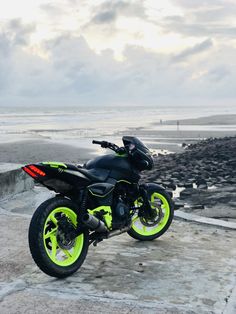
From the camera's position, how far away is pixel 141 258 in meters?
5.56

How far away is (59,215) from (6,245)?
144cm

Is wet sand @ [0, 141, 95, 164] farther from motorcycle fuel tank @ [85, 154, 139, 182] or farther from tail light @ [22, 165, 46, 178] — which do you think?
tail light @ [22, 165, 46, 178]

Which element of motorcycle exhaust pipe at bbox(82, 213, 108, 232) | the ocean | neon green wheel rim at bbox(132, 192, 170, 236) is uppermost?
the ocean

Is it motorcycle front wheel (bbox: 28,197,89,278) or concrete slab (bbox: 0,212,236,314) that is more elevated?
motorcycle front wheel (bbox: 28,197,89,278)

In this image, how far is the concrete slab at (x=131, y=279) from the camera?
4.13 meters

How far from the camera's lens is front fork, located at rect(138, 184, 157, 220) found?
6117 mm

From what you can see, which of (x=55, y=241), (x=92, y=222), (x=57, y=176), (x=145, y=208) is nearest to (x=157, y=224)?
(x=145, y=208)

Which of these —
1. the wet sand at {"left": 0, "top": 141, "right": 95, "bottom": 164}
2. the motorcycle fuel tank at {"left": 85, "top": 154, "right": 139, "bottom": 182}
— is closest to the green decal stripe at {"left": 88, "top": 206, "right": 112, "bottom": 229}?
the motorcycle fuel tank at {"left": 85, "top": 154, "right": 139, "bottom": 182}

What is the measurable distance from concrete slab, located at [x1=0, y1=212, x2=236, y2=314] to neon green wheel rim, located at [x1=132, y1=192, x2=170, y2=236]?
15 centimetres

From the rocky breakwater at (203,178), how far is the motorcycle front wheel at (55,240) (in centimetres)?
494

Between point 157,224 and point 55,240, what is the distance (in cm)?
203

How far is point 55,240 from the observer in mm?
4824

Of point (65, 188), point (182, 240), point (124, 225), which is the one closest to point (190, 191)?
point (182, 240)

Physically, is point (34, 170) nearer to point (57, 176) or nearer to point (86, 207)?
point (57, 176)
